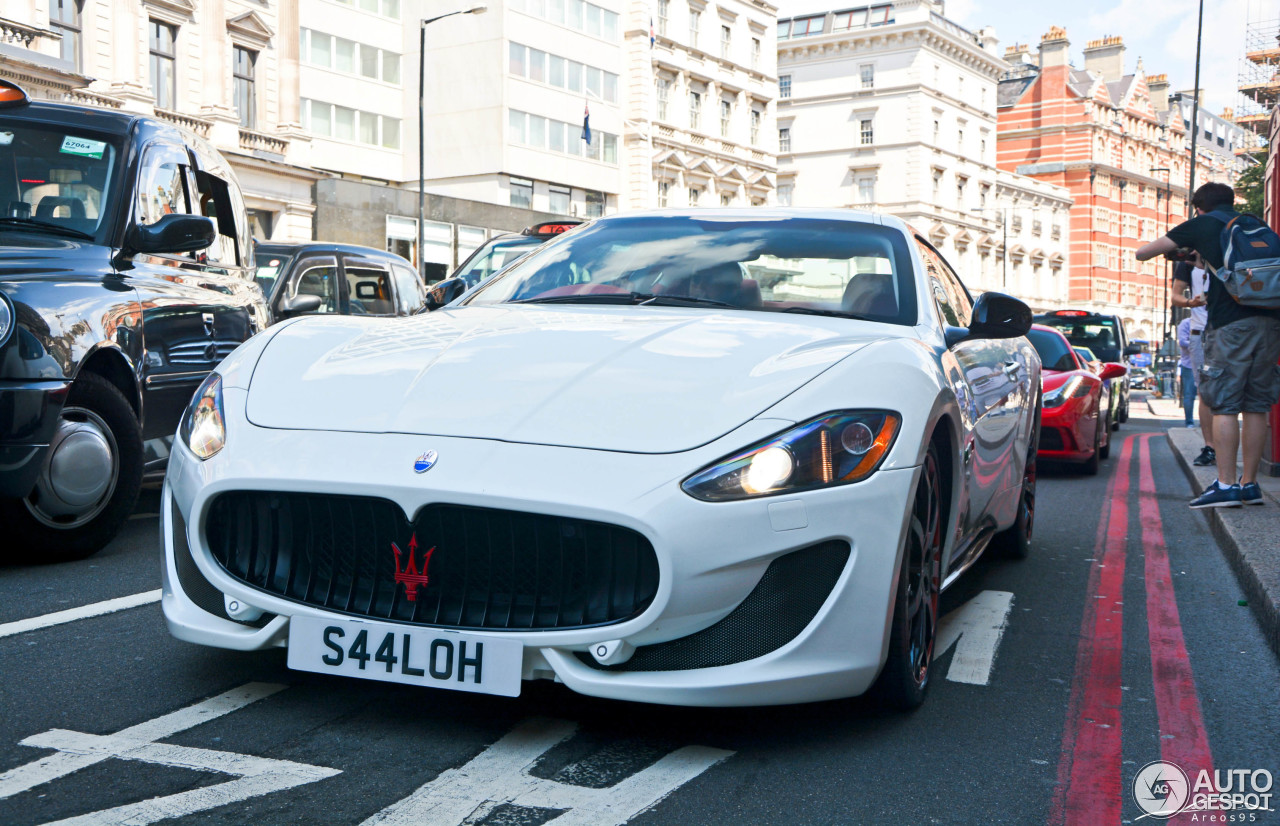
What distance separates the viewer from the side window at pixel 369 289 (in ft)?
35.4

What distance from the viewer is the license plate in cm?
288

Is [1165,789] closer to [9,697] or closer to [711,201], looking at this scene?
[9,697]

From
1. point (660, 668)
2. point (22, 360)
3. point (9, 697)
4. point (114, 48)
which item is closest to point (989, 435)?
point (660, 668)

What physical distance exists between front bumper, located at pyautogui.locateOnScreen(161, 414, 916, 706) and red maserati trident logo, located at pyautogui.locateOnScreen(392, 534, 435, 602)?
0.10 meters

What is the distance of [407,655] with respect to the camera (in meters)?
2.92

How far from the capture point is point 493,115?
46188mm

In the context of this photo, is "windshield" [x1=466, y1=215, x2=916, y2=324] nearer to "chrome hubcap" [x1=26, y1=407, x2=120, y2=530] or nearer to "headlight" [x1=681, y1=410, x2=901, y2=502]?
"headlight" [x1=681, y1=410, x2=901, y2=502]

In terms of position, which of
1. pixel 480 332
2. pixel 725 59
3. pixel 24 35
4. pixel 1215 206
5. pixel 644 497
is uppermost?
pixel 725 59

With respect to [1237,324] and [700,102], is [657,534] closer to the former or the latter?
[1237,324]

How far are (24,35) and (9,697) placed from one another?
2671 centimetres

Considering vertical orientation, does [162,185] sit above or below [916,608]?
above

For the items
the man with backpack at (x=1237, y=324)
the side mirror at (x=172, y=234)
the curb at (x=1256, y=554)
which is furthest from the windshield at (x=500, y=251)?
the side mirror at (x=172, y=234)

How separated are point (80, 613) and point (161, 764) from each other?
1705mm

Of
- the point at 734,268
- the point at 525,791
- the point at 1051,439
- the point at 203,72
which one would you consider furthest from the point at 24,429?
the point at 203,72
